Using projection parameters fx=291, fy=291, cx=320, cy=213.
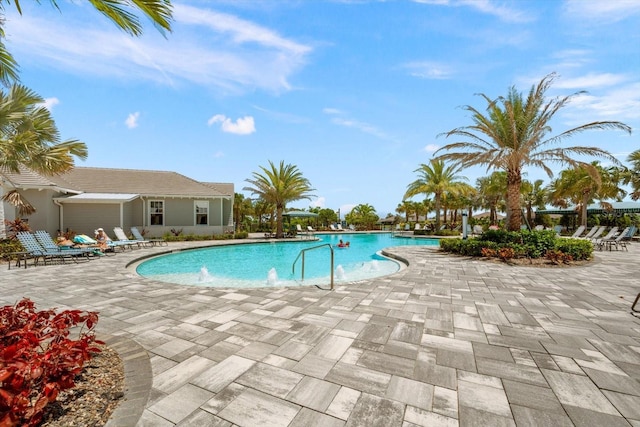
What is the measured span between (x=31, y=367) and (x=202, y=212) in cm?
1943

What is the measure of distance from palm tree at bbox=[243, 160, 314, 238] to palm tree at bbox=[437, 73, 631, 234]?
11.9m

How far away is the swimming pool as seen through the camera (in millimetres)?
7875

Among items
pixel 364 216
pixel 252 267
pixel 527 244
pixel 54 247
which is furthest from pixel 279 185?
pixel 364 216

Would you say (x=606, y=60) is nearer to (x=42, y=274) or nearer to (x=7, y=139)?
(x=42, y=274)

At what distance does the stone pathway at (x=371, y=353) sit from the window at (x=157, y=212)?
1376 centimetres

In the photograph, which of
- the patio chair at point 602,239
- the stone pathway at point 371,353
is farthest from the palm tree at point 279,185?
the patio chair at point 602,239

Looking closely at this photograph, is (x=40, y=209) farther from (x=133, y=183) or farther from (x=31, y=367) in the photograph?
(x=31, y=367)

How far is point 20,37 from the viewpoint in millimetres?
3984

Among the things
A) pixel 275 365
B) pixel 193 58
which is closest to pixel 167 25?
pixel 275 365

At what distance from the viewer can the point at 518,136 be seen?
11758 millimetres

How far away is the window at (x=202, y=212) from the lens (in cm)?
2008

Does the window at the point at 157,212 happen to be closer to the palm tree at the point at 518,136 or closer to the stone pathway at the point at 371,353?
the stone pathway at the point at 371,353

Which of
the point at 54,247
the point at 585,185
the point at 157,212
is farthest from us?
the point at 585,185

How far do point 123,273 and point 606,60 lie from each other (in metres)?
13.7
